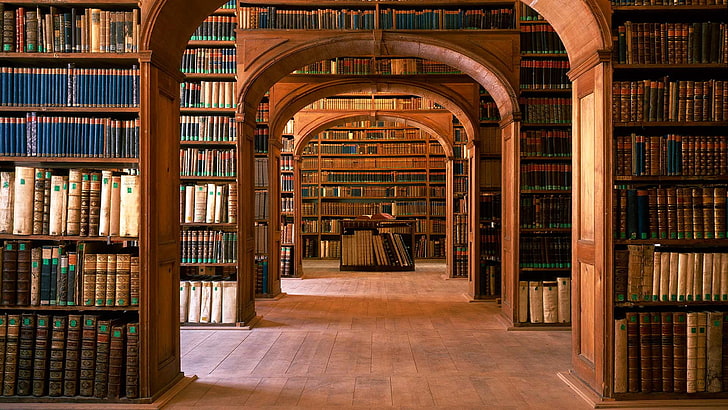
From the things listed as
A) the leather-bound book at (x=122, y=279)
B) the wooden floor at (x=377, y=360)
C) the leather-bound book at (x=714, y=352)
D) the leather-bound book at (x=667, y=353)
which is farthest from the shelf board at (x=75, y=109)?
the leather-bound book at (x=714, y=352)

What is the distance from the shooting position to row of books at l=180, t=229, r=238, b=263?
6410 mm

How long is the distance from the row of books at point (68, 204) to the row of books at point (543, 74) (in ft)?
15.3

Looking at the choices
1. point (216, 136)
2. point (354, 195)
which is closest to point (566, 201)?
point (216, 136)

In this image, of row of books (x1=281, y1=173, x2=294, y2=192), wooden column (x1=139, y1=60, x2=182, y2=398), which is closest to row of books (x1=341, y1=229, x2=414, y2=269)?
row of books (x1=281, y1=173, x2=294, y2=192)

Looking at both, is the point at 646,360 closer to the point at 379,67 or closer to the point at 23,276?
the point at 23,276

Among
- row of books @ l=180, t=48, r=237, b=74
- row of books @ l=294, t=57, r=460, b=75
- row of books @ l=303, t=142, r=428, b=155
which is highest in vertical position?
row of books @ l=294, t=57, r=460, b=75

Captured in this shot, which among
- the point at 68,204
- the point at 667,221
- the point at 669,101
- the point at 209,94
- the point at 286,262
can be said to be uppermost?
the point at 209,94

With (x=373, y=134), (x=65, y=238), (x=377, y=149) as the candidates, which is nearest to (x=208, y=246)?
(x=65, y=238)

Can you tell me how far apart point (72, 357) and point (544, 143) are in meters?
5.22

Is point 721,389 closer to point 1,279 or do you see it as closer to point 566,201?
point 566,201

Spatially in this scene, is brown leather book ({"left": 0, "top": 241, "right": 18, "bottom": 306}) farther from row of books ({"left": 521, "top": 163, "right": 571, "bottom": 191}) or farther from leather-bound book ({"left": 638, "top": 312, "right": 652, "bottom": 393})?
row of books ({"left": 521, "top": 163, "right": 571, "bottom": 191})

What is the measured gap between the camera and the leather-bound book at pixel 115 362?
372 centimetres

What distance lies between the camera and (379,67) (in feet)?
28.1

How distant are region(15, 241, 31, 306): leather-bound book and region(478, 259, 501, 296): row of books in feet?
19.3
